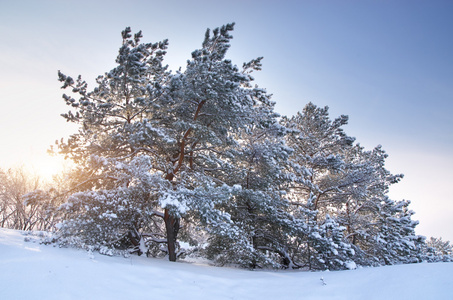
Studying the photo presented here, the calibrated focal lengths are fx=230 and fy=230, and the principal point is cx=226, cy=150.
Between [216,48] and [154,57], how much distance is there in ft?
9.81

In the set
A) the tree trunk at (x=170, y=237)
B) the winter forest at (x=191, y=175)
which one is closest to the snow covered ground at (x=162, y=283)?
the winter forest at (x=191, y=175)

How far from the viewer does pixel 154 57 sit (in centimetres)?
1020

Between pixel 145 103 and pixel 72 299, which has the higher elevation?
pixel 145 103

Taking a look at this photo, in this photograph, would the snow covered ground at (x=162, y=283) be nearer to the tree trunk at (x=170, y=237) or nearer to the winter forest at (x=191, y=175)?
the winter forest at (x=191, y=175)

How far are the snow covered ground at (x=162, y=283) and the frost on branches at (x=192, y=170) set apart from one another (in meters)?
1.80

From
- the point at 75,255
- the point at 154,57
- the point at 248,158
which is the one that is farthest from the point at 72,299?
the point at 154,57

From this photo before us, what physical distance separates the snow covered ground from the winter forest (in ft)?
5.77

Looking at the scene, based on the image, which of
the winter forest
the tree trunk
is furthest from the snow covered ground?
the tree trunk

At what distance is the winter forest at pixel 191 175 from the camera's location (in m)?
7.72

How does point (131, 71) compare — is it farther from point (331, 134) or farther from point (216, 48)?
point (331, 134)

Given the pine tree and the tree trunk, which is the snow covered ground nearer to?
the pine tree

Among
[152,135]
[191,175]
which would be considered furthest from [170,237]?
[152,135]

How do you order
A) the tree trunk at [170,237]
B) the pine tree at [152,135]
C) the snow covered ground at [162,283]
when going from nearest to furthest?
the snow covered ground at [162,283] < the pine tree at [152,135] < the tree trunk at [170,237]

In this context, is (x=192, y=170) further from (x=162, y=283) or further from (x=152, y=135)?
(x=162, y=283)
